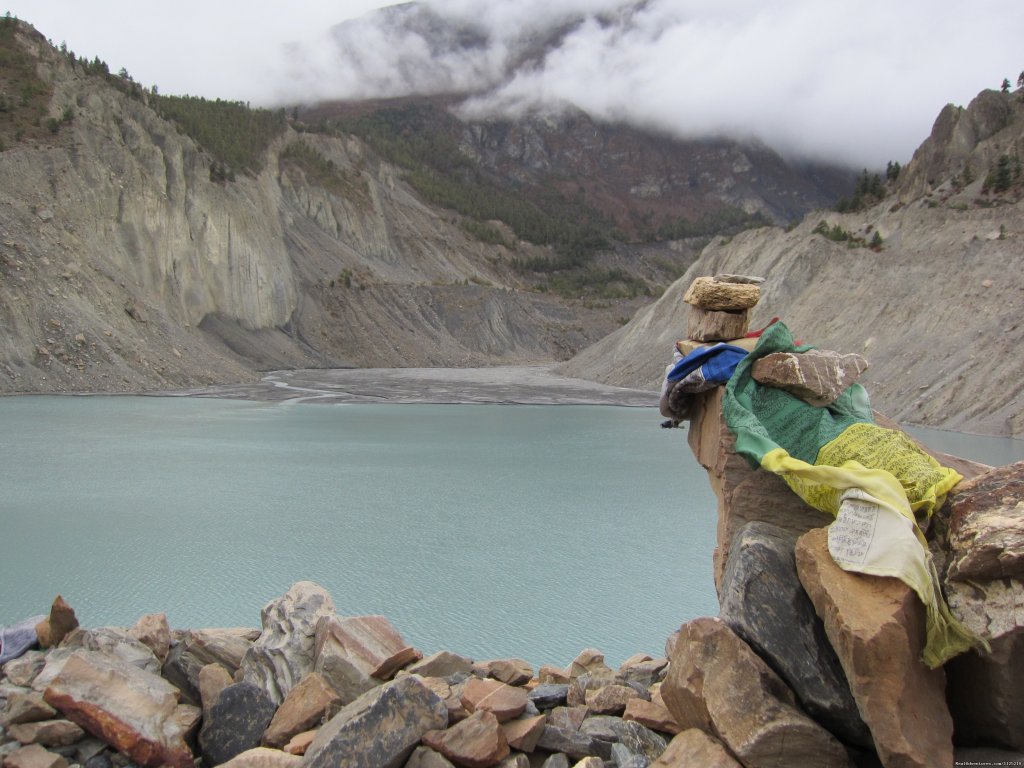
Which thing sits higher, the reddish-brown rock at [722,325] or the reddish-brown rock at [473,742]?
the reddish-brown rock at [722,325]

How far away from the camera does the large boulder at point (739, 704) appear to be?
115 inches

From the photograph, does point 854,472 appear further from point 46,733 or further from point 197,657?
point 46,733

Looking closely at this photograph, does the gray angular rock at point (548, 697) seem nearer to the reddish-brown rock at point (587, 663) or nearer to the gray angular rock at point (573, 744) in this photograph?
the gray angular rock at point (573, 744)

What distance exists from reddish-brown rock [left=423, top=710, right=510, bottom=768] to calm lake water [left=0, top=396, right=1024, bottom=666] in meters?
2.55

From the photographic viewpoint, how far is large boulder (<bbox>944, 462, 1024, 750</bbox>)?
9.05 feet

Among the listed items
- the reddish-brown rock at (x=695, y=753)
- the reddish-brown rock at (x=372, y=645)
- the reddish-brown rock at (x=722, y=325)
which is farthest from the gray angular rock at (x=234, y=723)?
the reddish-brown rock at (x=722, y=325)

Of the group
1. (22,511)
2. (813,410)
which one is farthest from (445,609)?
(22,511)

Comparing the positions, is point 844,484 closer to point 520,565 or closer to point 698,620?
point 698,620

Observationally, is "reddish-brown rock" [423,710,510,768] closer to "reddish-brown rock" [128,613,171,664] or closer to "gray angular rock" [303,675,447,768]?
"gray angular rock" [303,675,447,768]

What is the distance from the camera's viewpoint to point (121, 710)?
3652mm

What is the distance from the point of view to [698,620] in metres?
3.25

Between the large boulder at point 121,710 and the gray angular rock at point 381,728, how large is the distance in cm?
77

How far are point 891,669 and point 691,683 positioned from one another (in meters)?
0.76

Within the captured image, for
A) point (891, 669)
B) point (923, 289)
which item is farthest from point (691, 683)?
point (923, 289)
